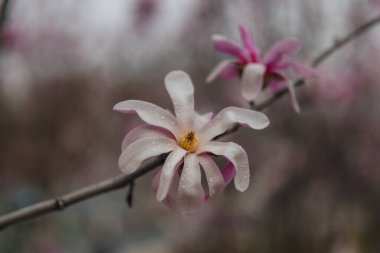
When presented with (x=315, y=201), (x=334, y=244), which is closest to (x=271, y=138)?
(x=315, y=201)

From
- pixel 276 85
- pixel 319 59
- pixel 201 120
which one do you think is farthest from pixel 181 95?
pixel 319 59

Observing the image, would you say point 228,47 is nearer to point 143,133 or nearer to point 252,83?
point 252,83

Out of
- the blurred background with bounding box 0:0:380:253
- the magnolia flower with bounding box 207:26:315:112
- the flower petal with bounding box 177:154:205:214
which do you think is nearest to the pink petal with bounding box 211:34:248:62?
the magnolia flower with bounding box 207:26:315:112

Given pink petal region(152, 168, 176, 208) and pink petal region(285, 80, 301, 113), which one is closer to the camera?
pink petal region(152, 168, 176, 208)

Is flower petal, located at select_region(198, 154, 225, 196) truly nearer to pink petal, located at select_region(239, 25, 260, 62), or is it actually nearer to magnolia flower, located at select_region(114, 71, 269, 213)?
magnolia flower, located at select_region(114, 71, 269, 213)

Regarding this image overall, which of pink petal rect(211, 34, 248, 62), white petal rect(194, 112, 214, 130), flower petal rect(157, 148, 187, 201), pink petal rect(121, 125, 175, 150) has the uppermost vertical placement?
pink petal rect(211, 34, 248, 62)

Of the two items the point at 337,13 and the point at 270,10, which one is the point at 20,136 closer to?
the point at 270,10

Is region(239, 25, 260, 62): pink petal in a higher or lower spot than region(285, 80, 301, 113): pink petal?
higher
